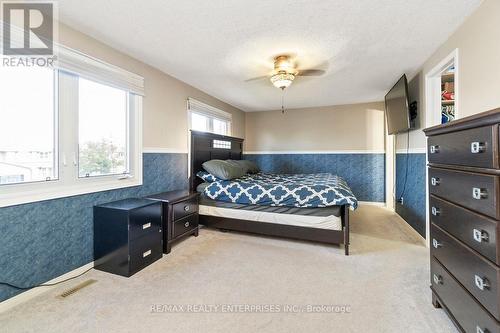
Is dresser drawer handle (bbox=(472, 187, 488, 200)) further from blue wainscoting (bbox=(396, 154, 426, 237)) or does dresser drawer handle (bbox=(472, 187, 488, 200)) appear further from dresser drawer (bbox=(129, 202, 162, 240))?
dresser drawer (bbox=(129, 202, 162, 240))

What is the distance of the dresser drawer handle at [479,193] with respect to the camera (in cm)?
109

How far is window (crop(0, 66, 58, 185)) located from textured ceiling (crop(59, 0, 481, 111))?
2.05ft

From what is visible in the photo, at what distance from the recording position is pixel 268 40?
2.38m

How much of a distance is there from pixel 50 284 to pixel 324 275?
2.40 meters

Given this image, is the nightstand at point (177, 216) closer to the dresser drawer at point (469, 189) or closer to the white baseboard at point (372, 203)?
the dresser drawer at point (469, 189)

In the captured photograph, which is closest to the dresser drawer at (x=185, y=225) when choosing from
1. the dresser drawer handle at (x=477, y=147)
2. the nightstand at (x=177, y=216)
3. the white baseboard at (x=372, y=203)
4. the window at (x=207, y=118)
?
the nightstand at (x=177, y=216)

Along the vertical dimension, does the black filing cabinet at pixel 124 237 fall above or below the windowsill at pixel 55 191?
below

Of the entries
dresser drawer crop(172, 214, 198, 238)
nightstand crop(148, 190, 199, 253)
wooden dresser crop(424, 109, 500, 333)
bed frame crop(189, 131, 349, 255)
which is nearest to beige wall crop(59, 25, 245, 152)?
bed frame crop(189, 131, 349, 255)

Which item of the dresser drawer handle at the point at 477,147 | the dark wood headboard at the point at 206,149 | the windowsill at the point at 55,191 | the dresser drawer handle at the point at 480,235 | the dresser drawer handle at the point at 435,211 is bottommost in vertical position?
the dresser drawer handle at the point at 480,235

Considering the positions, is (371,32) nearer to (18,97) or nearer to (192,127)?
(192,127)

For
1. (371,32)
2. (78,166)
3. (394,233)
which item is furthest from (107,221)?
(394,233)

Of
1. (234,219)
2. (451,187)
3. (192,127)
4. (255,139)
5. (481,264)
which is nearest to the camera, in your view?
(481,264)

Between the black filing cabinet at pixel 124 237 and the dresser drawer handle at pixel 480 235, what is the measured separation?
2454 millimetres

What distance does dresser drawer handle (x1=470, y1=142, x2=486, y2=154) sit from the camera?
109 cm
